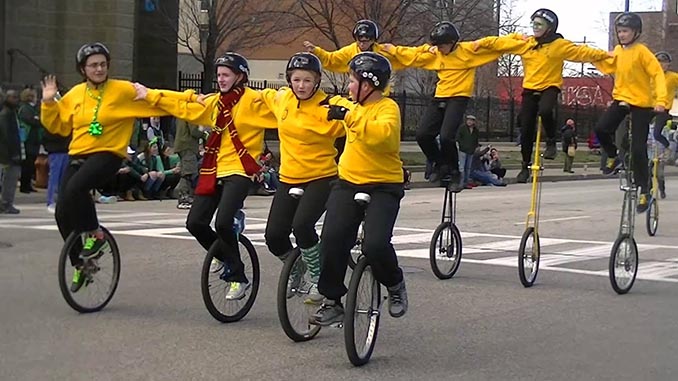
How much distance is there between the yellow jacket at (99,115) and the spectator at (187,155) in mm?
11181

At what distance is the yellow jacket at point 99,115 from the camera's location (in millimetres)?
9469

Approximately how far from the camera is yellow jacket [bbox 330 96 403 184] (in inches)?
303

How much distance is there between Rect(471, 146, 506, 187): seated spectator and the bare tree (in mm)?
8209

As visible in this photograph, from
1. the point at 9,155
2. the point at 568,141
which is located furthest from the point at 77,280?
the point at 568,141

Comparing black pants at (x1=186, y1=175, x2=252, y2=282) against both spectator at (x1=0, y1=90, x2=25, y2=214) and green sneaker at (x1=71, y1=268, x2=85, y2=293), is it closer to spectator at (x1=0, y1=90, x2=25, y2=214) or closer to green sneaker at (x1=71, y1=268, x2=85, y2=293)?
green sneaker at (x1=71, y1=268, x2=85, y2=293)

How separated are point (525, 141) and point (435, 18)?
25808mm

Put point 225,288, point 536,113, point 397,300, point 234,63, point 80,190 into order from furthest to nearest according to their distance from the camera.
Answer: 1. point 536,113
2. point 225,288
3. point 80,190
4. point 234,63
5. point 397,300

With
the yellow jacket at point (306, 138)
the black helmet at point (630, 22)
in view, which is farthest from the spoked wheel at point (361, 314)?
the black helmet at point (630, 22)

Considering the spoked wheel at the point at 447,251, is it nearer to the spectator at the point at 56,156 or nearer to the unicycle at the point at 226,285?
the unicycle at the point at 226,285

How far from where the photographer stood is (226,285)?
9438 millimetres

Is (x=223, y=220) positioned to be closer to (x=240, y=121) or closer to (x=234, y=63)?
(x=240, y=121)

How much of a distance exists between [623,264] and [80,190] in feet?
19.3

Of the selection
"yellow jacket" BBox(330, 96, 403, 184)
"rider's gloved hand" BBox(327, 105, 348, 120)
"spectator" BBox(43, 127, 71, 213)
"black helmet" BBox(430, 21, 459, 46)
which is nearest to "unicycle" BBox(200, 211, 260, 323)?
"yellow jacket" BBox(330, 96, 403, 184)

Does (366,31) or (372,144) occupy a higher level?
(366,31)
